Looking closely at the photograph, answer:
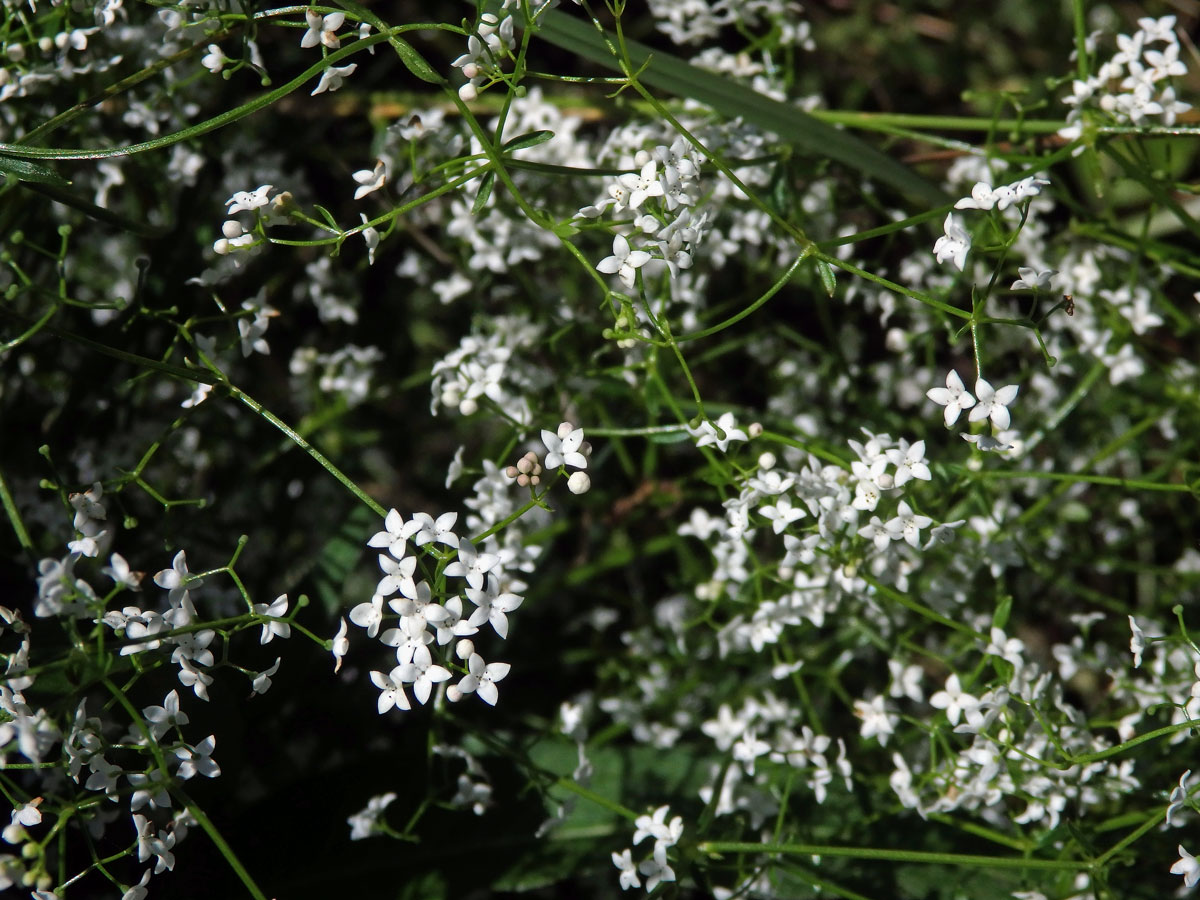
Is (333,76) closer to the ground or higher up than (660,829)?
higher up

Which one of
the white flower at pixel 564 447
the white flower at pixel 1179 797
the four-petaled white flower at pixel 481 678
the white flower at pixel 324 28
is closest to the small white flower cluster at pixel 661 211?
the white flower at pixel 564 447

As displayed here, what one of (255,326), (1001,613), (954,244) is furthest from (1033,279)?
(255,326)

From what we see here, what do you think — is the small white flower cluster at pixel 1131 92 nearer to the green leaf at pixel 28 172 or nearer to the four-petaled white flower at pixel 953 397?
the four-petaled white flower at pixel 953 397

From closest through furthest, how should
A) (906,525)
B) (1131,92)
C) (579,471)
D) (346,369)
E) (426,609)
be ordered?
(426,609), (906,525), (579,471), (1131,92), (346,369)

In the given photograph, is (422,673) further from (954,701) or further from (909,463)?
(954,701)

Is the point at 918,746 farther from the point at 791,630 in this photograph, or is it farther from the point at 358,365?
the point at 358,365

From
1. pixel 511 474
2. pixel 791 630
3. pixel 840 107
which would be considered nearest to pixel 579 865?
pixel 791 630

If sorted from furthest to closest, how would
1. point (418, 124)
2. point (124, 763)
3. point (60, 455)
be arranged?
point (60, 455), point (418, 124), point (124, 763)

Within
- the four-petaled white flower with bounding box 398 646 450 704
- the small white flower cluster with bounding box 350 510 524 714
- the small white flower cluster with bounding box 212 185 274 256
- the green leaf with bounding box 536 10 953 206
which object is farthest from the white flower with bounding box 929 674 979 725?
the small white flower cluster with bounding box 212 185 274 256
